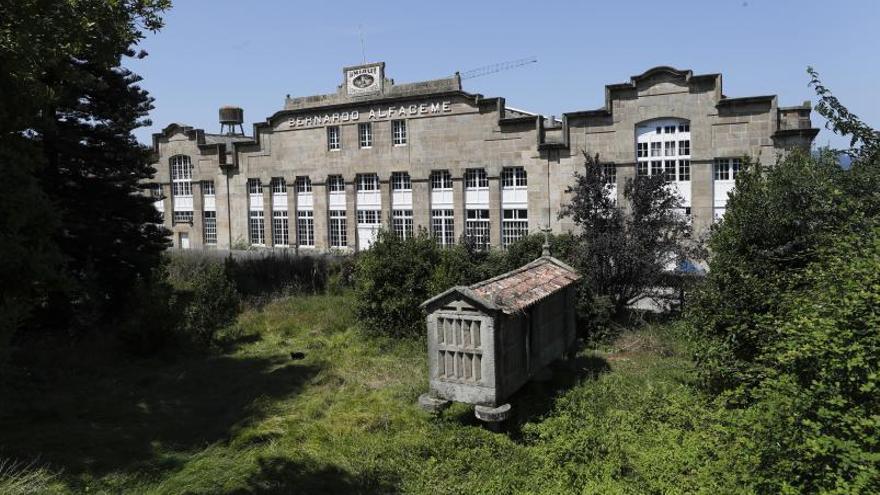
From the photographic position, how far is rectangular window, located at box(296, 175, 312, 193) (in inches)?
1355

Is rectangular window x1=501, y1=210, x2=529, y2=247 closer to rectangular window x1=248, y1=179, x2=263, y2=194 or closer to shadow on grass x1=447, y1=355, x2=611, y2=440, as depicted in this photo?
shadow on grass x1=447, y1=355, x2=611, y2=440

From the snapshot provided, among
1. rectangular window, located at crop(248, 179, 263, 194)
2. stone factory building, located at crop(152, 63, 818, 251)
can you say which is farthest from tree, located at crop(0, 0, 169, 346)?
rectangular window, located at crop(248, 179, 263, 194)

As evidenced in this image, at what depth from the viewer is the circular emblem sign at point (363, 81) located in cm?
3155

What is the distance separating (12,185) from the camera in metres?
8.83

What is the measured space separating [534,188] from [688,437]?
19.7 meters

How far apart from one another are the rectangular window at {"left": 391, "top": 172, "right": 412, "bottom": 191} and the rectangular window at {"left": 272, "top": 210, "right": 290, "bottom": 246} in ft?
24.3

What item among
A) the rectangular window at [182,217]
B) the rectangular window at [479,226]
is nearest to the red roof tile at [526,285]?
the rectangular window at [479,226]

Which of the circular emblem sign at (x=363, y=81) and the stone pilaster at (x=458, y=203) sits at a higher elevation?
the circular emblem sign at (x=363, y=81)

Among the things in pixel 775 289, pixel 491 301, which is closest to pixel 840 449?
pixel 491 301

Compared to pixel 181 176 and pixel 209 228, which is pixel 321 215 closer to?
pixel 209 228

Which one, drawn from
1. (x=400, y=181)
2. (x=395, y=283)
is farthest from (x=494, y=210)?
(x=395, y=283)

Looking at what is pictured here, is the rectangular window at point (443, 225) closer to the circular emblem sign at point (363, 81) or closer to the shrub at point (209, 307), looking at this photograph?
the circular emblem sign at point (363, 81)

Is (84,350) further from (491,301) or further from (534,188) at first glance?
(534,188)

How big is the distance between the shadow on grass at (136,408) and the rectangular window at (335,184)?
1924 centimetres
